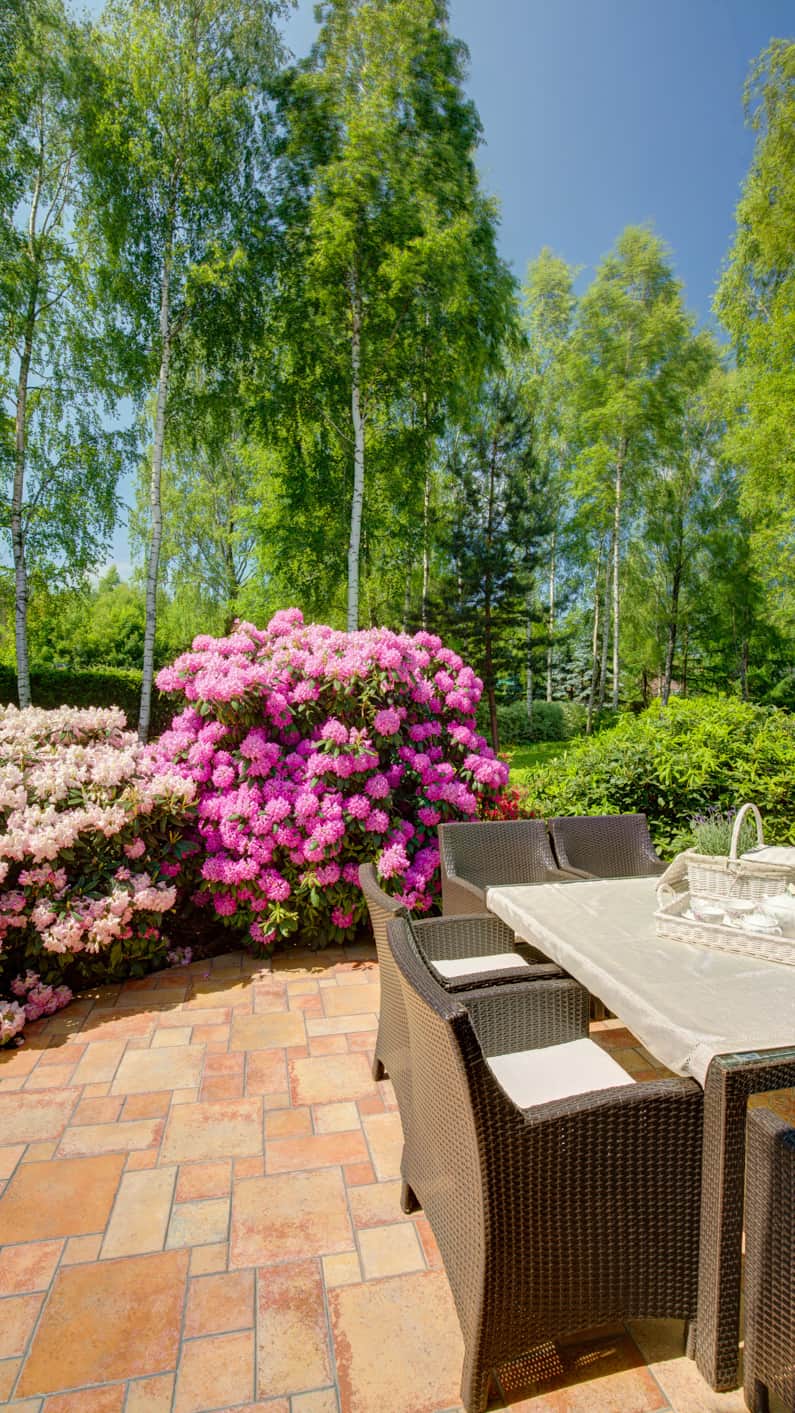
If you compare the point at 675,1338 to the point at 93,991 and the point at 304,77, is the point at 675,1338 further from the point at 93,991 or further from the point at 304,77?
the point at 304,77

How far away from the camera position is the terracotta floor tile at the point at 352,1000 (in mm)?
2896

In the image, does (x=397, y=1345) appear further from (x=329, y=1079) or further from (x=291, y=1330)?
(x=329, y=1079)

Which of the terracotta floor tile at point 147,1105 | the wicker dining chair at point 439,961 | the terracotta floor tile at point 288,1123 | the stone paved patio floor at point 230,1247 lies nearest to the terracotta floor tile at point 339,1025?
the stone paved patio floor at point 230,1247

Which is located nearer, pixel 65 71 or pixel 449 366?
pixel 65 71

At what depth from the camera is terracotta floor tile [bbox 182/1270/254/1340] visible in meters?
1.46

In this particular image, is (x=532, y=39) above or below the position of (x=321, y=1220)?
above

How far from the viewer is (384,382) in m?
10.7

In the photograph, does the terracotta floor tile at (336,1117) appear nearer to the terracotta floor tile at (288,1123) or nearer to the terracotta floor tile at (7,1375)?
the terracotta floor tile at (288,1123)

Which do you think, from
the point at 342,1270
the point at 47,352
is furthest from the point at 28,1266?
the point at 47,352

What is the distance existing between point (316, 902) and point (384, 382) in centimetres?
945

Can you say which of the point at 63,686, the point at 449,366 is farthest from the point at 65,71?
the point at 63,686

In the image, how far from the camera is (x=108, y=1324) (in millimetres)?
1465

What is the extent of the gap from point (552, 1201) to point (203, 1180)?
3.81ft

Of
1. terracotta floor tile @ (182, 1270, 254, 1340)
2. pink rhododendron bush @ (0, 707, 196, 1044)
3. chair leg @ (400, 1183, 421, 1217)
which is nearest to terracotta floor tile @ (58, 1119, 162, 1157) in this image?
terracotta floor tile @ (182, 1270, 254, 1340)
